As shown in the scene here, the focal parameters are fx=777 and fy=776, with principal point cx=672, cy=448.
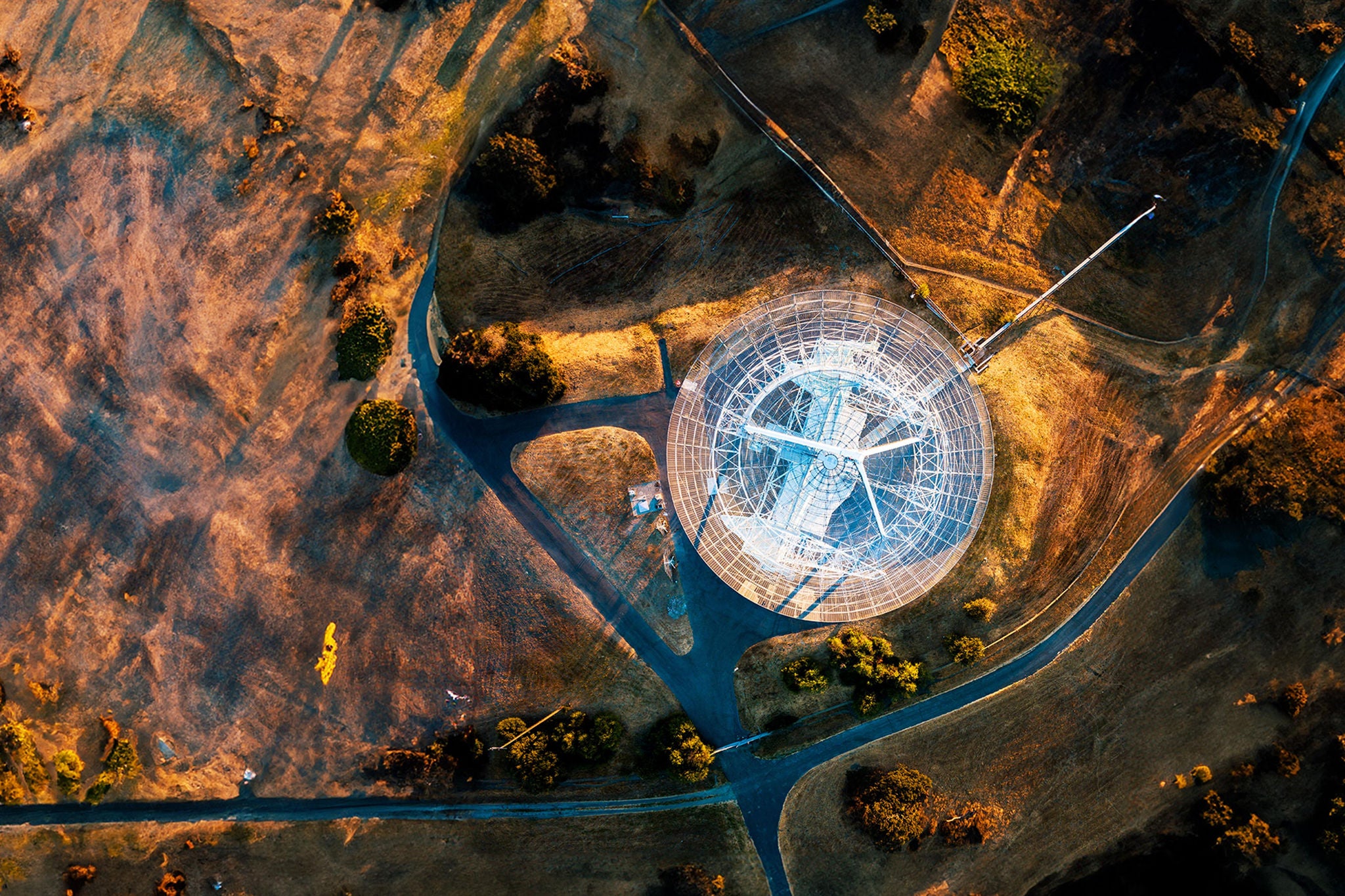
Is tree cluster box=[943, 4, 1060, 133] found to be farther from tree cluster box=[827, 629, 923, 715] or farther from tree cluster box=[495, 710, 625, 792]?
tree cluster box=[495, 710, 625, 792]

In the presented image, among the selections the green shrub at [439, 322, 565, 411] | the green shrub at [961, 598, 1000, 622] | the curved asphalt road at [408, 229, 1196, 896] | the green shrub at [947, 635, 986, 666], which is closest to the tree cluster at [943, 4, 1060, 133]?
the curved asphalt road at [408, 229, 1196, 896]

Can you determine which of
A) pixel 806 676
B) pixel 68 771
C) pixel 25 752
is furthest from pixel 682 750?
pixel 25 752

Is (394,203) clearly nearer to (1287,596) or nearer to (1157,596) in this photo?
(1157,596)

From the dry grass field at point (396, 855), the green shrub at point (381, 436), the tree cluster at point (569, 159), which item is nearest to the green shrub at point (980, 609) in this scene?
the dry grass field at point (396, 855)

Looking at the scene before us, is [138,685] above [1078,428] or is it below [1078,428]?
below

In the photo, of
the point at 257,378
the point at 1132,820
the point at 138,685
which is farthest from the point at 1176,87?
the point at 138,685

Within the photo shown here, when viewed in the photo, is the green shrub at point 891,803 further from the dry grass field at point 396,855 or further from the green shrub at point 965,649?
the green shrub at point 965,649
